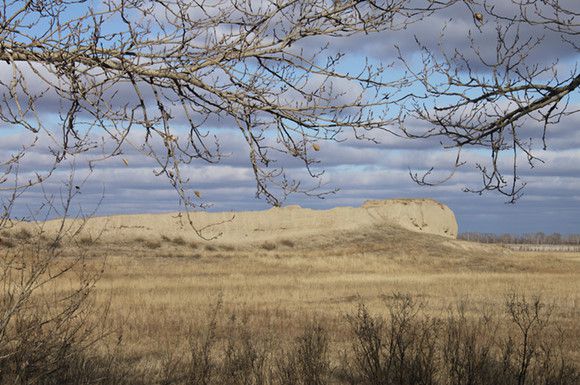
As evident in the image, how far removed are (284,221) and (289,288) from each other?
20.2 metres

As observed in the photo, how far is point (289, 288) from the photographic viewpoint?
77.3 ft

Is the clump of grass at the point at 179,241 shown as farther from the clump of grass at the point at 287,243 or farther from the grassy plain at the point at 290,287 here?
the clump of grass at the point at 287,243

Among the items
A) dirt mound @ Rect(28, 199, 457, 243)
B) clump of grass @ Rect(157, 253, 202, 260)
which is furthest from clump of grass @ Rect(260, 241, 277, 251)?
clump of grass @ Rect(157, 253, 202, 260)

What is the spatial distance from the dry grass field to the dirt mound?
0.74 meters

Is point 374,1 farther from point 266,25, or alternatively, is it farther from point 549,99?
point 549,99

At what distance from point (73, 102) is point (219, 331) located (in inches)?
329

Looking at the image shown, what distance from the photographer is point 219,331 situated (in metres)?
13.9

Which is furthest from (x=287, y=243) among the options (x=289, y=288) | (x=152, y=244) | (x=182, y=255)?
(x=289, y=288)

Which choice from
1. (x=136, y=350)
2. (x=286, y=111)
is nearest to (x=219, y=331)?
(x=136, y=350)

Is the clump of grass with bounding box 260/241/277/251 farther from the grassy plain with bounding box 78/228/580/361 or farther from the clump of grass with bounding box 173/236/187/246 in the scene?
the clump of grass with bounding box 173/236/187/246

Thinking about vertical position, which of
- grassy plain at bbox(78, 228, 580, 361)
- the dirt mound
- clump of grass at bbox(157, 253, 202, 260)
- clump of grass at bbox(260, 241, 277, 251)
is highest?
the dirt mound

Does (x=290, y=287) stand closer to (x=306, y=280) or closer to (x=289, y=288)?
(x=289, y=288)

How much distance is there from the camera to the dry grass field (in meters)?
12.0

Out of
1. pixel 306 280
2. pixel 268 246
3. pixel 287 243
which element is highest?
pixel 287 243
